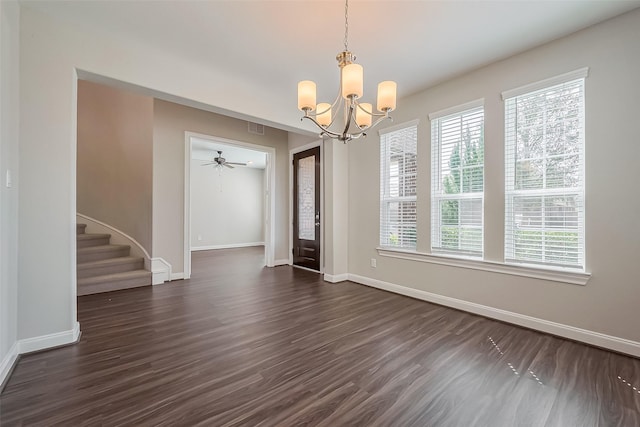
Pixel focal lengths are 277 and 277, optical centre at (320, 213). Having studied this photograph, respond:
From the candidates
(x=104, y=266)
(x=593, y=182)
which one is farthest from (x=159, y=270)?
(x=593, y=182)

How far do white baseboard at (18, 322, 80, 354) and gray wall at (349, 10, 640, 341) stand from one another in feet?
12.8

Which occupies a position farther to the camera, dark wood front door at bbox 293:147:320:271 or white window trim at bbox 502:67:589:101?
dark wood front door at bbox 293:147:320:271

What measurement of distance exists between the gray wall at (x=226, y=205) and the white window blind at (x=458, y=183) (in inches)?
282

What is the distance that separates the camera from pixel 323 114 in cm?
259

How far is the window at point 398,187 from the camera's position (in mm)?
3889

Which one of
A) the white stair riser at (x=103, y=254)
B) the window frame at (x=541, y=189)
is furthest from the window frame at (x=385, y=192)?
the white stair riser at (x=103, y=254)

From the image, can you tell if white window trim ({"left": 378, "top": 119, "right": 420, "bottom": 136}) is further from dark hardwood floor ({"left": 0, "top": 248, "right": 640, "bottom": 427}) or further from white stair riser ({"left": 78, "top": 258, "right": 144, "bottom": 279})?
white stair riser ({"left": 78, "top": 258, "right": 144, "bottom": 279})

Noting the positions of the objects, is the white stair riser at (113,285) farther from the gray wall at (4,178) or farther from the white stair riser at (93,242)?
the gray wall at (4,178)

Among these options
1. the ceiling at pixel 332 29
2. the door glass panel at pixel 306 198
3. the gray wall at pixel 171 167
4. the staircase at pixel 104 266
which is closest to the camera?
the ceiling at pixel 332 29

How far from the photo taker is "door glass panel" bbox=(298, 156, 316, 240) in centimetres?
540

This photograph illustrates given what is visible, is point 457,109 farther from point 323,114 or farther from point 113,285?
point 113,285

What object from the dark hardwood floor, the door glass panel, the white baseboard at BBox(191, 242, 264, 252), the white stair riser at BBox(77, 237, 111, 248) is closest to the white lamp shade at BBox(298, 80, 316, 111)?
the dark hardwood floor

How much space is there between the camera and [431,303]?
3582 millimetres

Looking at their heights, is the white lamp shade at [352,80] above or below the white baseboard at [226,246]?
above
